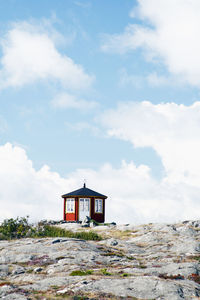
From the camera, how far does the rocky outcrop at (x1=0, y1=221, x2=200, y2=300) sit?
15398 millimetres

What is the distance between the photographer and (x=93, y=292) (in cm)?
1509

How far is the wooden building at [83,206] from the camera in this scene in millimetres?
51750

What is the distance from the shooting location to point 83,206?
170 ft

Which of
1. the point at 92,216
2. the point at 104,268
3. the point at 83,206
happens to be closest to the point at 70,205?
the point at 83,206

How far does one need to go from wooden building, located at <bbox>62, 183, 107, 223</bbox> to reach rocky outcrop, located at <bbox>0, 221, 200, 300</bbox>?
16839mm

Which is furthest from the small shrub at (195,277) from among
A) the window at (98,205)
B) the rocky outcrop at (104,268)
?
the window at (98,205)

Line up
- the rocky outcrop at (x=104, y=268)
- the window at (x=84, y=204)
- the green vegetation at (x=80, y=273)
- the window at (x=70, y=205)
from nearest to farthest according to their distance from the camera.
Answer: the rocky outcrop at (x=104, y=268)
the green vegetation at (x=80, y=273)
the window at (x=84, y=204)
the window at (x=70, y=205)

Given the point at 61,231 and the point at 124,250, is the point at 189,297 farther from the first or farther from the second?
the point at 61,231

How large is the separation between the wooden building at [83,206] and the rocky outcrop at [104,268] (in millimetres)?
16839

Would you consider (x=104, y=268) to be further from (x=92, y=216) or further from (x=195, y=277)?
(x=92, y=216)

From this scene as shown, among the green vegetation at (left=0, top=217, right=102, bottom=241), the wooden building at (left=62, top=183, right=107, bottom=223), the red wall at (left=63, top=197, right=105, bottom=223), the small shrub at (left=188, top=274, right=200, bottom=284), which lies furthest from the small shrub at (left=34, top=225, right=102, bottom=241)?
the small shrub at (left=188, top=274, right=200, bottom=284)

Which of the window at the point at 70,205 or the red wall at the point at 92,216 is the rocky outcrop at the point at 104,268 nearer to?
the red wall at the point at 92,216

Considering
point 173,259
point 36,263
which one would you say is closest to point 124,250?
point 173,259

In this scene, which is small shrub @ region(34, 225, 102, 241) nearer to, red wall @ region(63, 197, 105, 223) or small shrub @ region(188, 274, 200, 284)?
red wall @ region(63, 197, 105, 223)
